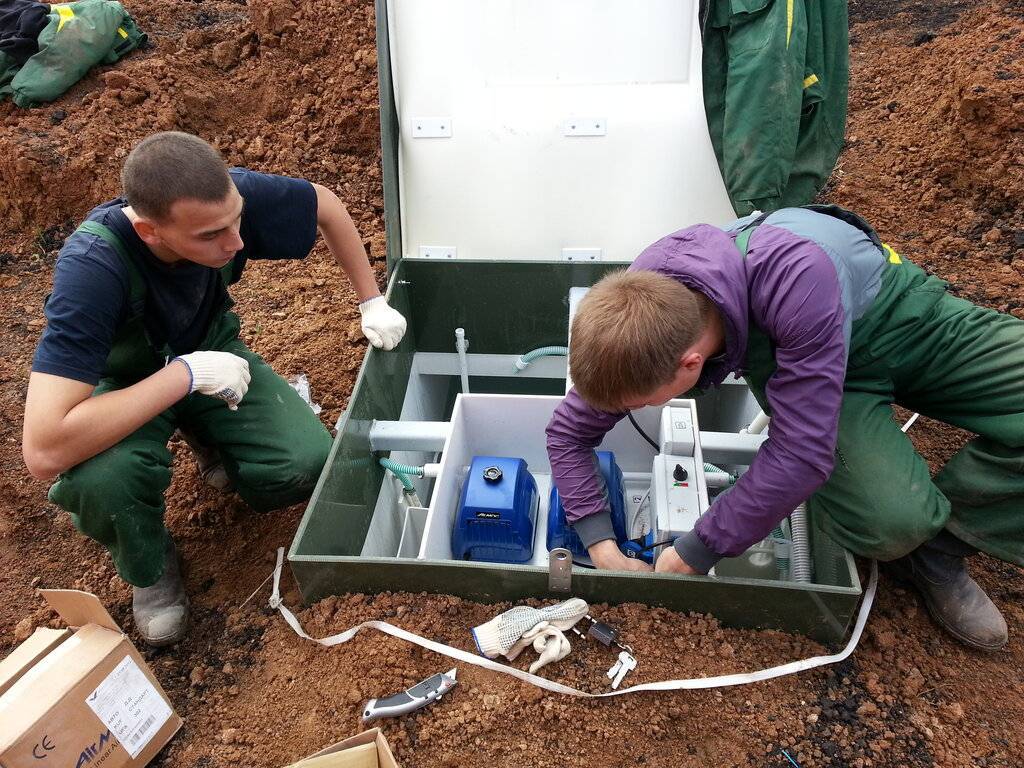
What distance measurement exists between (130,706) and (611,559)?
109 centimetres

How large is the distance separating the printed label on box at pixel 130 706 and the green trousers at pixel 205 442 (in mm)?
416

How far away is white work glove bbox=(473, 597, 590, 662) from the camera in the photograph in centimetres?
149

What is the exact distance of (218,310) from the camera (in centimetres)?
208

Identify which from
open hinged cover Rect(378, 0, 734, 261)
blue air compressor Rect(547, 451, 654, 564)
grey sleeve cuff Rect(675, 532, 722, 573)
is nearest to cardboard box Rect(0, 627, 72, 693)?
blue air compressor Rect(547, 451, 654, 564)

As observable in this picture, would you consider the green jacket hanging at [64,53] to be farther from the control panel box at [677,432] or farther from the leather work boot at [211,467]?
the control panel box at [677,432]

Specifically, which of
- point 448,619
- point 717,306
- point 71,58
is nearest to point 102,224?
point 448,619

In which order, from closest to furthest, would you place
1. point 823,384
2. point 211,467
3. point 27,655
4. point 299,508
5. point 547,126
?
point 27,655
point 823,384
point 299,508
point 211,467
point 547,126

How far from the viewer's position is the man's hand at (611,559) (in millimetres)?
1631

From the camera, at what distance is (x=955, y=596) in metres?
1.68

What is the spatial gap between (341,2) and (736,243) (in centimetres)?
329

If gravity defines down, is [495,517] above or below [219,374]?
below

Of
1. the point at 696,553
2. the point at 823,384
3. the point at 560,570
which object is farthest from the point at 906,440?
the point at 560,570

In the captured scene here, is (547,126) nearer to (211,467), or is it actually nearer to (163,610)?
(211,467)

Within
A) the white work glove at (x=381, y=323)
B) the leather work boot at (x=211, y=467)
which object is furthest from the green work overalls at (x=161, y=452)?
the white work glove at (x=381, y=323)
